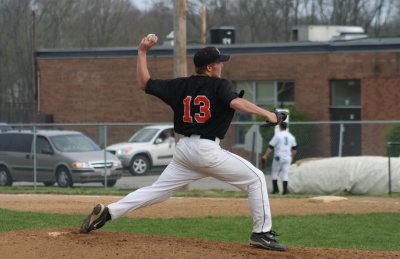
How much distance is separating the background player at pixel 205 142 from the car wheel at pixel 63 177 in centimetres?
1562

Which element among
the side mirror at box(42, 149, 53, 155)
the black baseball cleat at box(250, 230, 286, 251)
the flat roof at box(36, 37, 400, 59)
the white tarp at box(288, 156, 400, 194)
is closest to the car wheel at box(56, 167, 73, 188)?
the side mirror at box(42, 149, 53, 155)

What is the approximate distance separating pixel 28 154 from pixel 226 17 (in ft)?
98.4

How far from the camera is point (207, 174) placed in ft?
28.9

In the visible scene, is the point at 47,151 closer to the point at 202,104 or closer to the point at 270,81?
the point at 270,81

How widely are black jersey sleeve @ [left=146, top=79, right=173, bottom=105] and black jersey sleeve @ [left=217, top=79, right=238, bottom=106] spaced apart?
53 cm

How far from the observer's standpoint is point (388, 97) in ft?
110

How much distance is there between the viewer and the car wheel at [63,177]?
2448 centimetres

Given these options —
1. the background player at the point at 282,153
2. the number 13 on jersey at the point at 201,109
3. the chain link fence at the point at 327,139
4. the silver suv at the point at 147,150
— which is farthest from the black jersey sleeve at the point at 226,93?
the silver suv at the point at 147,150

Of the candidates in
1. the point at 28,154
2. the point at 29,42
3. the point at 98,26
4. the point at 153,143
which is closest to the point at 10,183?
the point at 28,154

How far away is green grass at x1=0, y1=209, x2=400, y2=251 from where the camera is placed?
40.9 feet

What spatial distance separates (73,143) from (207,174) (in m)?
16.9

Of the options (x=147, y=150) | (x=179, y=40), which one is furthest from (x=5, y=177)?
(x=179, y=40)

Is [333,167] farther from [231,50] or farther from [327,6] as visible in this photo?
[327,6]

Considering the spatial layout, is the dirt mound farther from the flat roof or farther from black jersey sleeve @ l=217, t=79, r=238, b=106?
the flat roof
